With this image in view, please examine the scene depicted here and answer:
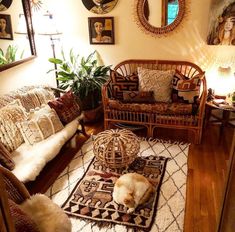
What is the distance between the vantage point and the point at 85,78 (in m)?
3.50

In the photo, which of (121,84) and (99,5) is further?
(99,5)

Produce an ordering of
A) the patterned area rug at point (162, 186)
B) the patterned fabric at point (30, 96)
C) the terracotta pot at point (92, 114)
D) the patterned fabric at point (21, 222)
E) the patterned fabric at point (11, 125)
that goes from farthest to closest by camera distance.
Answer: the terracotta pot at point (92, 114)
the patterned fabric at point (30, 96)
the patterned fabric at point (11, 125)
the patterned area rug at point (162, 186)
the patterned fabric at point (21, 222)

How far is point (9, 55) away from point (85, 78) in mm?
1020

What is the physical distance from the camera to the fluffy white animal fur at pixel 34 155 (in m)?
2.11

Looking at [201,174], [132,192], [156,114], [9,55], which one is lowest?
[201,174]

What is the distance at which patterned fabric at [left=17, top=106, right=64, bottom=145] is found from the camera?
8.18 feet

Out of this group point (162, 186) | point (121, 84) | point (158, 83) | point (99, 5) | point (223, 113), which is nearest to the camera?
point (162, 186)

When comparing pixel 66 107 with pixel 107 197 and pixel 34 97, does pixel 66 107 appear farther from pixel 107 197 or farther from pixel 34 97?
pixel 107 197

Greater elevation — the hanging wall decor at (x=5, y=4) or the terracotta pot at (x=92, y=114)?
the hanging wall decor at (x=5, y=4)

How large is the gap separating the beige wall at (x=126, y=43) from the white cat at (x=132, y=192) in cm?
184

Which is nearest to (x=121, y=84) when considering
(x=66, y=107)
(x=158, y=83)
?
(x=158, y=83)

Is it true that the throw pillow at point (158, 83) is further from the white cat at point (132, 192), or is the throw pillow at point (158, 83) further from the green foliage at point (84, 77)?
the white cat at point (132, 192)

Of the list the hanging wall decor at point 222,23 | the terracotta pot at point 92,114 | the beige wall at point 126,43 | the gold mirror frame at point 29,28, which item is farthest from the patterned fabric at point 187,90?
the gold mirror frame at point 29,28

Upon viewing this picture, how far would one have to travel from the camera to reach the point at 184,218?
2020 mm
